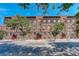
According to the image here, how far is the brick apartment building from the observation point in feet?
4.64

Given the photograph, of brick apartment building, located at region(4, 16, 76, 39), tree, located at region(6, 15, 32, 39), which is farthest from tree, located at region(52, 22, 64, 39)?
tree, located at region(6, 15, 32, 39)

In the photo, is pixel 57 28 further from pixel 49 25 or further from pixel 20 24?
pixel 20 24

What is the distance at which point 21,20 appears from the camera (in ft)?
4.75

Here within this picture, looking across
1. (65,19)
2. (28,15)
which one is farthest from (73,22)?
(28,15)

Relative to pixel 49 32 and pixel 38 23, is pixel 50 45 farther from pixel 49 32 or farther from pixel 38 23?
pixel 38 23

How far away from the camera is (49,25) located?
1.45 meters

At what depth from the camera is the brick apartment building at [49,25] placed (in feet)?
4.64

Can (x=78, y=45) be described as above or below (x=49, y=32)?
below

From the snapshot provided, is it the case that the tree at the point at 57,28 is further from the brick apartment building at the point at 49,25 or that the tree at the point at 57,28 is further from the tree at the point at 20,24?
the tree at the point at 20,24

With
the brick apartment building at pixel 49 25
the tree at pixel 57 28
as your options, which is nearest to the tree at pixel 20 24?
the brick apartment building at pixel 49 25

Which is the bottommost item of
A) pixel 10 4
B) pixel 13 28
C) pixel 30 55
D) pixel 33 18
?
pixel 30 55

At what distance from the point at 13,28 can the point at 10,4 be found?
282 millimetres

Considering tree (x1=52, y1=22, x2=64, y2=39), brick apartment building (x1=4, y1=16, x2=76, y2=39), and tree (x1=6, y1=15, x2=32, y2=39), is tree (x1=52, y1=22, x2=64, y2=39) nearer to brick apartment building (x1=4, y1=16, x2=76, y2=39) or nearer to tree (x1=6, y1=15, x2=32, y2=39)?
brick apartment building (x1=4, y1=16, x2=76, y2=39)

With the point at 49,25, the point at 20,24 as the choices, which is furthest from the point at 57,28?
the point at 20,24
